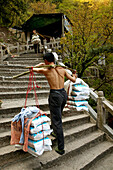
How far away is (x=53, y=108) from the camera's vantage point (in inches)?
117

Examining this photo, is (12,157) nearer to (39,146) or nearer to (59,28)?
(39,146)

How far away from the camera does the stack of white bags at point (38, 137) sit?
8.61 ft

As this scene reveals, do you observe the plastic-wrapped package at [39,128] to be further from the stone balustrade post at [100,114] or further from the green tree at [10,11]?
the green tree at [10,11]

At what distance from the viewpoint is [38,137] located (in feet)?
8.77

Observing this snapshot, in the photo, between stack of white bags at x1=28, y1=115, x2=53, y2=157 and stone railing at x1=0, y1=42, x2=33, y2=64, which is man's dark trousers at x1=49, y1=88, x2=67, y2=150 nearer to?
stack of white bags at x1=28, y1=115, x2=53, y2=157

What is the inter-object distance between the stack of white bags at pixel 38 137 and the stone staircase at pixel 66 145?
0.55 metres

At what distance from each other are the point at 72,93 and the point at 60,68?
118cm

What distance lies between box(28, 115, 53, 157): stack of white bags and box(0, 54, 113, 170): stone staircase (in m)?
0.55

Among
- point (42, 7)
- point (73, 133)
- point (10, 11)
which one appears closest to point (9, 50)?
point (10, 11)

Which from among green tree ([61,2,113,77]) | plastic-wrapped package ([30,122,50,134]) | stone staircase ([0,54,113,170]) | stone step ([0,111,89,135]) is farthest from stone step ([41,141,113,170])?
green tree ([61,2,113,77])

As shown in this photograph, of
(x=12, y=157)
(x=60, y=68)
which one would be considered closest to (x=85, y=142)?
(x=12, y=157)

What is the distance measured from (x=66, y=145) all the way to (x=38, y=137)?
64.0 inches

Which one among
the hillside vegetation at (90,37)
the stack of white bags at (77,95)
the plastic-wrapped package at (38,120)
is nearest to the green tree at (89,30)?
the hillside vegetation at (90,37)

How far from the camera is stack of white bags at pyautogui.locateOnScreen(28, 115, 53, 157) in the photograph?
262 cm
